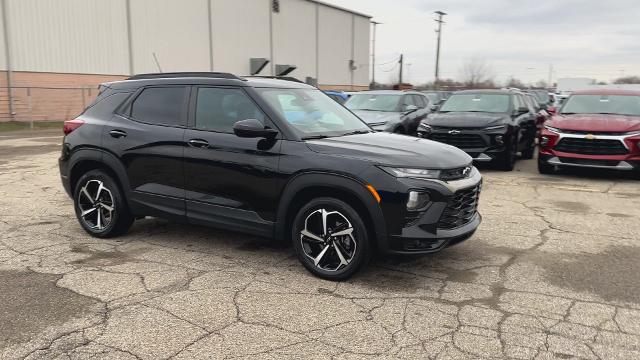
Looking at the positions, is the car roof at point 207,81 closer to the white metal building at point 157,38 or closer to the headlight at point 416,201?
the headlight at point 416,201

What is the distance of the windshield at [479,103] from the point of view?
12.2m

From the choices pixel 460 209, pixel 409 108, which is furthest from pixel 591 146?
pixel 460 209

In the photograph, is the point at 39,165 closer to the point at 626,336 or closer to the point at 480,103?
the point at 480,103

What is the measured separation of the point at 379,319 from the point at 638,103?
9548 mm

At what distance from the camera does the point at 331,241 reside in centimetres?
469

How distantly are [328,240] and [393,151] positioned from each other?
0.96 meters

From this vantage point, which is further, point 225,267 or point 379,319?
point 225,267

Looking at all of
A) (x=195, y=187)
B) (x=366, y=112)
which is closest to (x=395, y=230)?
(x=195, y=187)

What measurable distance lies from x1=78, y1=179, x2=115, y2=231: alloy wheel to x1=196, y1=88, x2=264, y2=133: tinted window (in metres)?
1.52

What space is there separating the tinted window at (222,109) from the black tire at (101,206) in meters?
1.38

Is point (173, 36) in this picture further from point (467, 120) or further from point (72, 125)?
point (72, 125)

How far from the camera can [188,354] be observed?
3418 mm

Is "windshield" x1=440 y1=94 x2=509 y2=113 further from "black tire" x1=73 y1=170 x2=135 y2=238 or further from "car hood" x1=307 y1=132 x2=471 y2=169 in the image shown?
"black tire" x1=73 y1=170 x2=135 y2=238

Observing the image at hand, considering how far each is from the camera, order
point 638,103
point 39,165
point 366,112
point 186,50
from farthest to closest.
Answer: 1. point 186,50
2. point 366,112
3. point 39,165
4. point 638,103
